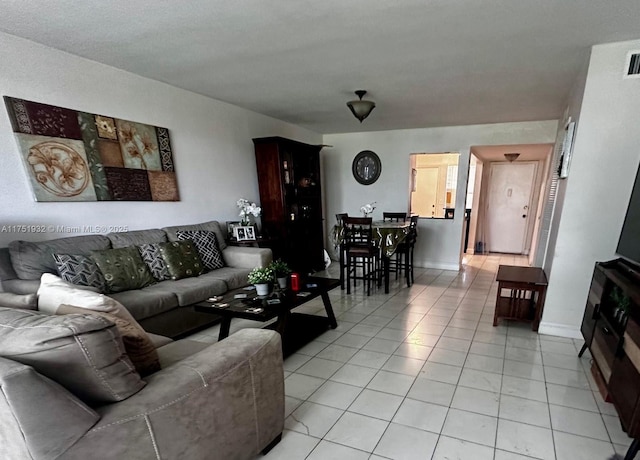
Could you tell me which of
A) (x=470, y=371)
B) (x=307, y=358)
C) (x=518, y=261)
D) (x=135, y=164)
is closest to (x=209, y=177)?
(x=135, y=164)

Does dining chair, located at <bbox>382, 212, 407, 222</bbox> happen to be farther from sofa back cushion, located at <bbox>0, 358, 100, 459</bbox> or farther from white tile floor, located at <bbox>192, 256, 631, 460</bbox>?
sofa back cushion, located at <bbox>0, 358, 100, 459</bbox>

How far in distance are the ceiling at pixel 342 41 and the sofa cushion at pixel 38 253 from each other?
1.45m

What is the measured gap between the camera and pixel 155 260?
2.76m

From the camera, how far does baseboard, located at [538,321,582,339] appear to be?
2.63 meters

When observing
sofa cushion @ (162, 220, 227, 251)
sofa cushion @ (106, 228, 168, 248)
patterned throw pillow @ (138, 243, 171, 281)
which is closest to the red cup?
patterned throw pillow @ (138, 243, 171, 281)

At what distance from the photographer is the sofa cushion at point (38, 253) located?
6.85 feet

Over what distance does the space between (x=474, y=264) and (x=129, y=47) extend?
18.9ft

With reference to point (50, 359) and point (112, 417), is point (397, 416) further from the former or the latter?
point (50, 359)

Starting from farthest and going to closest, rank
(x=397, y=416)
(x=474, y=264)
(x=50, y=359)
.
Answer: (x=474, y=264), (x=397, y=416), (x=50, y=359)

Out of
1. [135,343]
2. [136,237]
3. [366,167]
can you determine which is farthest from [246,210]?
[135,343]

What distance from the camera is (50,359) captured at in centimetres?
88

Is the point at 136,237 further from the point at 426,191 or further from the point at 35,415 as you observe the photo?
the point at 426,191

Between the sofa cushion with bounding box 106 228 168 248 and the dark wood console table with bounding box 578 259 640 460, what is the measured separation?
11.2 ft

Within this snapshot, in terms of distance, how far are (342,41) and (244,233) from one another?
2397 millimetres
